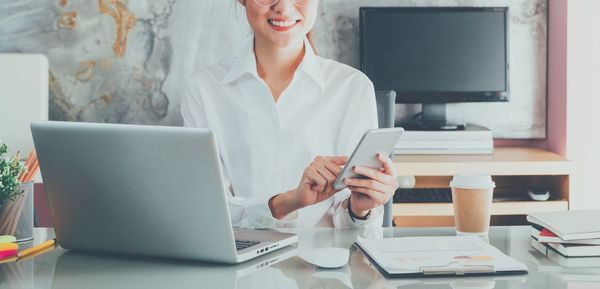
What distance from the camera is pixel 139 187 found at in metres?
1.14

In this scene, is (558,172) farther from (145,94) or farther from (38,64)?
(38,64)

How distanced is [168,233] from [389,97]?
95cm

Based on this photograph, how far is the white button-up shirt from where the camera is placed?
1849mm

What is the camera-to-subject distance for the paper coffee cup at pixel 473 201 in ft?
4.56

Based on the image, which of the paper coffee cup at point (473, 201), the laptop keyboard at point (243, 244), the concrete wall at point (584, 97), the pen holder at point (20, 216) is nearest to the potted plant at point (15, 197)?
the pen holder at point (20, 216)

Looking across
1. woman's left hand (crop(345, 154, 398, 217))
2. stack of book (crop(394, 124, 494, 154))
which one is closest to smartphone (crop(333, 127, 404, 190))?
woman's left hand (crop(345, 154, 398, 217))

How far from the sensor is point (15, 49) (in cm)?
312

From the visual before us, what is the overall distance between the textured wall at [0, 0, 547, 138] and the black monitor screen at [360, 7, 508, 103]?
162 mm

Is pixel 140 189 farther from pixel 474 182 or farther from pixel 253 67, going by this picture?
pixel 253 67

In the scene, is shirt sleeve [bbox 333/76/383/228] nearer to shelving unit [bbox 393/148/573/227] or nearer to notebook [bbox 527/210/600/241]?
notebook [bbox 527/210/600/241]

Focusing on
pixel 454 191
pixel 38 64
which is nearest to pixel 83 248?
pixel 454 191

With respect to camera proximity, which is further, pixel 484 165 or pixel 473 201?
pixel 484 165

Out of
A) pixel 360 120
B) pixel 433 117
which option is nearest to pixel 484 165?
pixel 433 117

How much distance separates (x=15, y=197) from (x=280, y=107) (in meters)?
0.70
